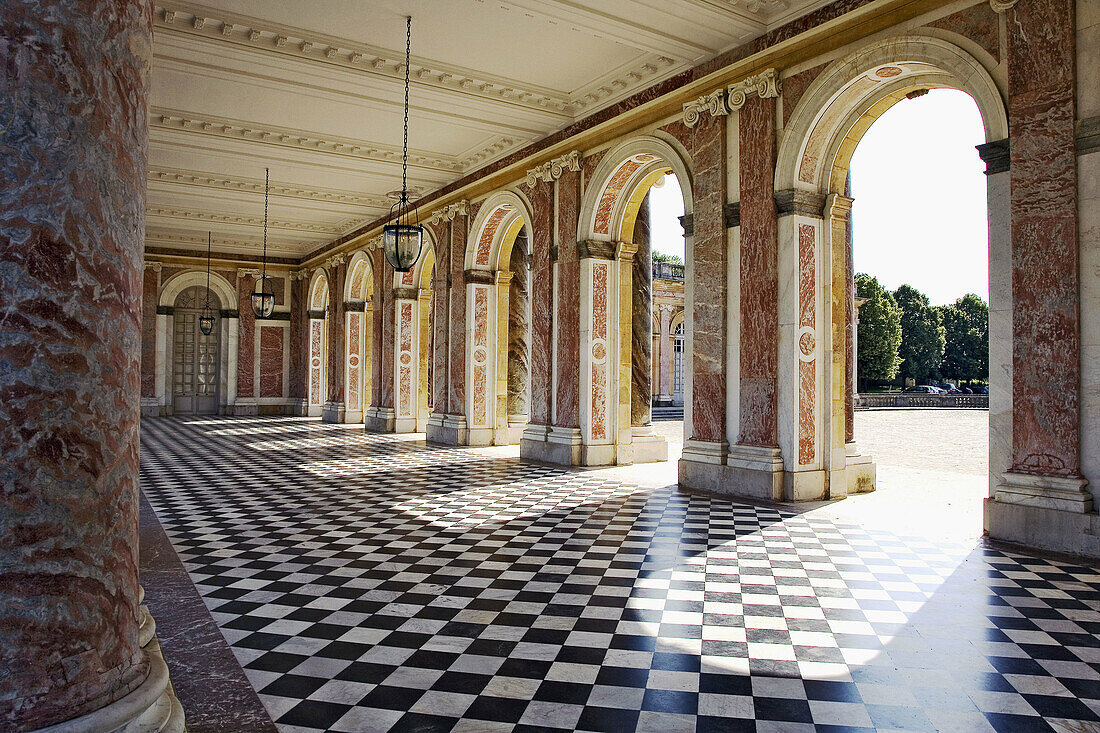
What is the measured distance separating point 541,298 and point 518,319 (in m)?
3.32

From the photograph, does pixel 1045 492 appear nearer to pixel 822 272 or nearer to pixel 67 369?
pixel 822 272

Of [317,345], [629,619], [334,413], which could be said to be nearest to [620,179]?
[629,619]

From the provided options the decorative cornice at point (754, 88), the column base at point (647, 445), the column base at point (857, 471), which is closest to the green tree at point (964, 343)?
the column base at point (647, 445)

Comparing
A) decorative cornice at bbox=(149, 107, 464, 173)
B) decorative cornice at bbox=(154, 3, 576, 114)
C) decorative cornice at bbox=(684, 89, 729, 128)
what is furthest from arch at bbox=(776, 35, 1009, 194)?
decorative cornice at bbox=(149, 107, 464, 173)

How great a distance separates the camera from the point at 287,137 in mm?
15391

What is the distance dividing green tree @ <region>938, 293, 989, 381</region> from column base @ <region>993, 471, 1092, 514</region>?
231 feet

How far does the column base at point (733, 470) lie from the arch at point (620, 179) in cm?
437

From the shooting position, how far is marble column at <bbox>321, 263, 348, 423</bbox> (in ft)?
82.5

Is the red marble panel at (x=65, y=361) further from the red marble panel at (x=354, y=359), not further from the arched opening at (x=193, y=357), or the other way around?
the arched opening at (x=193, y=357)

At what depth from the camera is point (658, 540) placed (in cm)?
762

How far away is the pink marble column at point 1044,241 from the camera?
7047mm

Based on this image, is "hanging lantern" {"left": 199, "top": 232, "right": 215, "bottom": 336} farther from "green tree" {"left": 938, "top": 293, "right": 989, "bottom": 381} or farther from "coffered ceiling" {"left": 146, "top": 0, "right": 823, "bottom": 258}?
"green tree" {"left": 938, "top": 293, "right": 989, "bottom": 381}

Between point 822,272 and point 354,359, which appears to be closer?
point 822,272

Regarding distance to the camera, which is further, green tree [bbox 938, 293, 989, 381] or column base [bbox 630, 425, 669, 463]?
green tree [bbox 938, 293, 989, 381]
